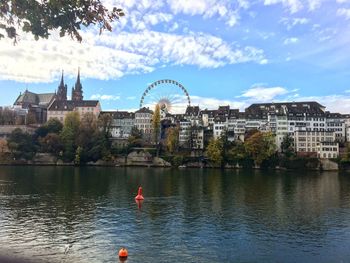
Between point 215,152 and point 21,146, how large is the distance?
67613 millimetres

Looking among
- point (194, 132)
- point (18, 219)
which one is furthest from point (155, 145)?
point (18, 219)

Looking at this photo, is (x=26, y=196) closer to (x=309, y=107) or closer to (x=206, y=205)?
(x=206, y=205)

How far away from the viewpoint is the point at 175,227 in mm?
31125

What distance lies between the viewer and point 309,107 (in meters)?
150

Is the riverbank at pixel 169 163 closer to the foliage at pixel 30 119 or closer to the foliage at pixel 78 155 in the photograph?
the foliage at pixel 78 155

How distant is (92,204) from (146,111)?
121 metres

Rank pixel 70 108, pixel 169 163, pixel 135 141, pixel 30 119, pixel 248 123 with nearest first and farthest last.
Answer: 1. pixel 169 163
2. pixel 135 141
3. pixel 248 123
4. pixel 30 119
5. pixel 70 108

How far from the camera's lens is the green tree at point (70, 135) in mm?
133250

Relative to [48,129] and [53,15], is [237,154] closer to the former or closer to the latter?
[48,129]

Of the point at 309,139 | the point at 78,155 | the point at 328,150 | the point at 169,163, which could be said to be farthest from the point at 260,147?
the point at 78,155

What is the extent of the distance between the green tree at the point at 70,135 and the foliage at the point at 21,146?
37.1 feet

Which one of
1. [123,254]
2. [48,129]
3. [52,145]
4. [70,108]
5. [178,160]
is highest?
[70,108]

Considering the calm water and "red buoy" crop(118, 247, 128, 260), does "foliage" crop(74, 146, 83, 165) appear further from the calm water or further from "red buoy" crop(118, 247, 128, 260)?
"red buoy" crop(118, 247, 128, 260)

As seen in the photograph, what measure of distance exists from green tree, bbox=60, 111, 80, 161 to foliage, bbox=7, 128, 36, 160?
1132 centimetres
